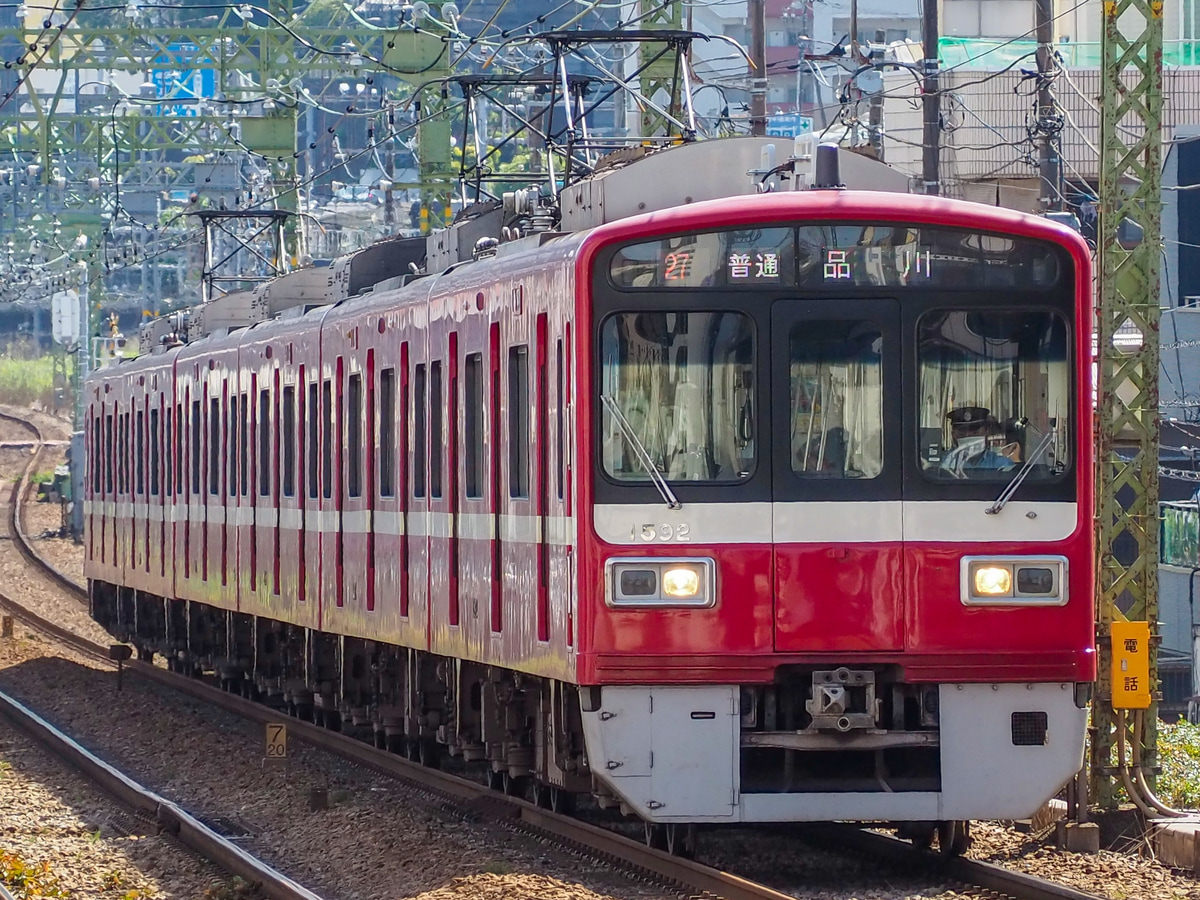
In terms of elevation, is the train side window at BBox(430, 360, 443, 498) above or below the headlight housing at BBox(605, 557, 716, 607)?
above

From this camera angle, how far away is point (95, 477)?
79.1 feet

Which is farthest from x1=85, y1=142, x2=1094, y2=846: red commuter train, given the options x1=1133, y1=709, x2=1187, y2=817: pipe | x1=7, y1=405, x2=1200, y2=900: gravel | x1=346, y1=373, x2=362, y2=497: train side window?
x1=346, y1=373, x2=362, y2=497: train side window

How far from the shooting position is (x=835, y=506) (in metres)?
8.83

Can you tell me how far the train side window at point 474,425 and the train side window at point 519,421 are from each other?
0.55 m

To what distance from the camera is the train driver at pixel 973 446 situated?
8.91 m

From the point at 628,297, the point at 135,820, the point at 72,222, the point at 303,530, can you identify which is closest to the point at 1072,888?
the point at 628,297

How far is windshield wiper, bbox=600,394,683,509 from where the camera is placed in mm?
8742

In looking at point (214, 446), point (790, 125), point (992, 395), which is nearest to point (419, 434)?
point (992, 395)

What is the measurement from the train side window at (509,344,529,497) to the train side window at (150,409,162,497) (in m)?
10.6

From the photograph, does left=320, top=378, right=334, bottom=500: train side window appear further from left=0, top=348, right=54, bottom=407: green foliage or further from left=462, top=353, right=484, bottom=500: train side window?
left=0, top=348, right=54, bottom=407: green foliage

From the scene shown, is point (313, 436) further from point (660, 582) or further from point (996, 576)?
point (996, 576)

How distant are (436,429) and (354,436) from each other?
1.93 m

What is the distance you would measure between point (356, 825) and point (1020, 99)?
24374mm

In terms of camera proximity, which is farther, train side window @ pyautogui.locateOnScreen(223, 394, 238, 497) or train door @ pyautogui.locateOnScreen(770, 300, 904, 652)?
train side window @ pyautogui.locateOnScreen(223, 394, 238, 497)
